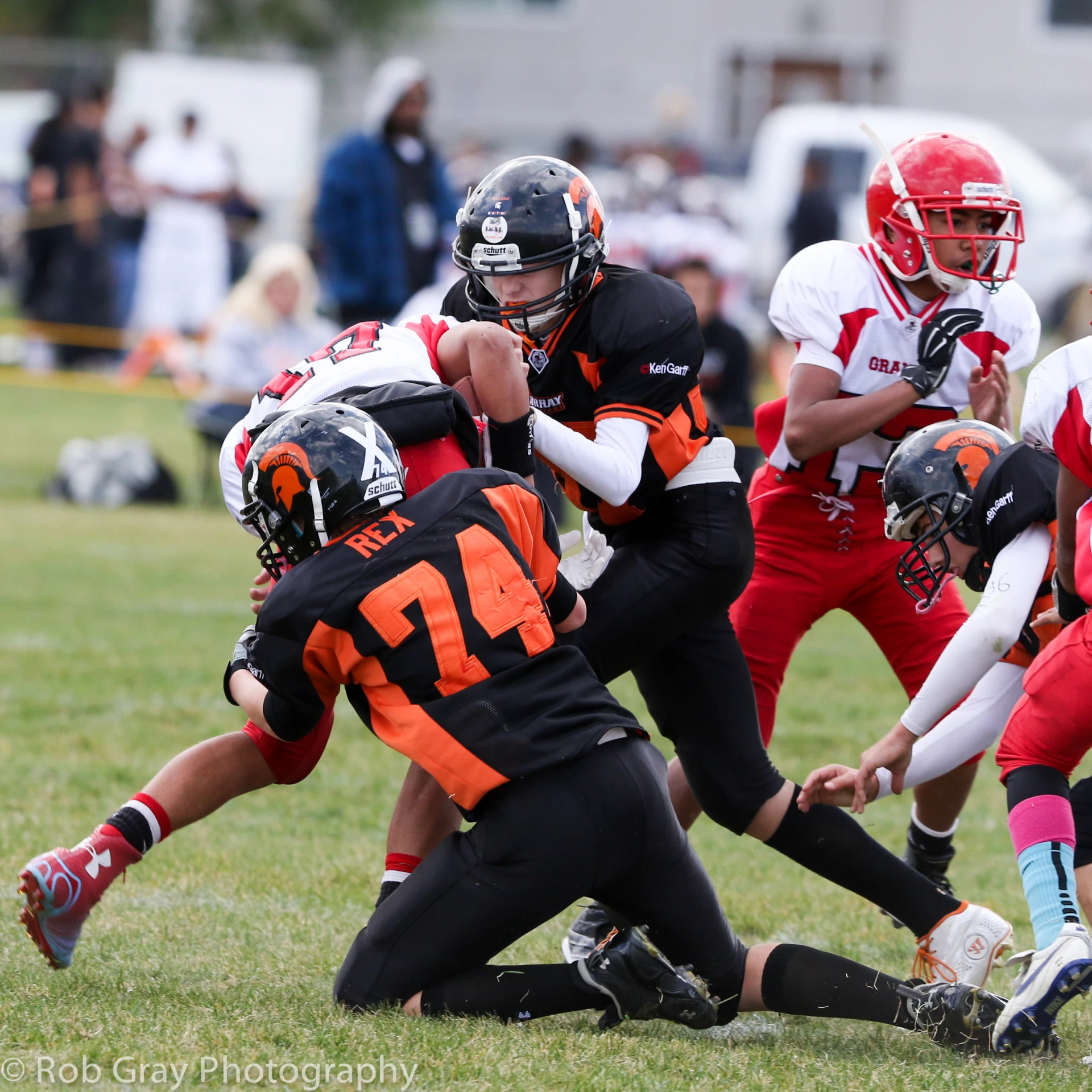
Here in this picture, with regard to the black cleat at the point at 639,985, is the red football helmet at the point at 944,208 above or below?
above

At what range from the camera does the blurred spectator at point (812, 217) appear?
1645cm

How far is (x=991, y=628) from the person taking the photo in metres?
3.43

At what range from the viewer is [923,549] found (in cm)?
364

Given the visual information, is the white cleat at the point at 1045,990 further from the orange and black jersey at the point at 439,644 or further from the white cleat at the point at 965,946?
the orange and black jersey at the point at 439,644

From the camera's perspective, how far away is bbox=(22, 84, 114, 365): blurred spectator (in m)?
16.3

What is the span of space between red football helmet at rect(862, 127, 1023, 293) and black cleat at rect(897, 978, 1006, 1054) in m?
1.66

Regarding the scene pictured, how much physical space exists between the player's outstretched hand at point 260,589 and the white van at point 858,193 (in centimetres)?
1523

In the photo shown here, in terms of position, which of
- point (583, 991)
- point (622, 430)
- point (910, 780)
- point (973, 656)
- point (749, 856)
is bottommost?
point (749, 856)

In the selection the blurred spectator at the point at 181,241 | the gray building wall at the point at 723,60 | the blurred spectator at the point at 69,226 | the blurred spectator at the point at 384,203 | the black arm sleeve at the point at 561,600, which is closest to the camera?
the black arm sleeve at the point at 561,600

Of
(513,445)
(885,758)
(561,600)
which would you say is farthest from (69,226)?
(885,758)

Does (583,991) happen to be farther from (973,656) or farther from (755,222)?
(755,222)

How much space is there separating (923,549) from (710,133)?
23510 mm

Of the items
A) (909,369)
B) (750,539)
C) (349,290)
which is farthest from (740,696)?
(349,290)

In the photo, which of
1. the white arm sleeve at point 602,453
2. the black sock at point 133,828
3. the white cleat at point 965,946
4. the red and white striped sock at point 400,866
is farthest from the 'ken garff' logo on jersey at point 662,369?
the black sock at point 133,828
